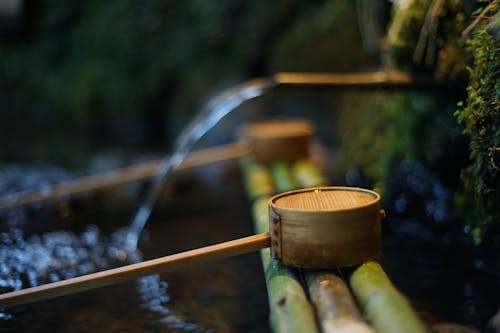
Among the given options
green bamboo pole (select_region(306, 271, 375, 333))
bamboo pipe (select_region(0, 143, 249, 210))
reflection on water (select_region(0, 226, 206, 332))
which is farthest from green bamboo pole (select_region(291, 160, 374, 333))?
bamboo pipe (select_region(0, 143, 249, 210))

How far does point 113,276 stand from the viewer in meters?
3.04

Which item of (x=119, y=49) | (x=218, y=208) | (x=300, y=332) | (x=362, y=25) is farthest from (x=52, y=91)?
(x=300, y=332)

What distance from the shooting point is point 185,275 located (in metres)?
4.53

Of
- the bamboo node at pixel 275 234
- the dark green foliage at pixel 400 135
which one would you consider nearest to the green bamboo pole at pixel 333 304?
the bamboo node at pixel 275 234

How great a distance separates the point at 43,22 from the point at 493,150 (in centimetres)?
1360

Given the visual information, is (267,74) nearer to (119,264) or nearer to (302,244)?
(119,264)

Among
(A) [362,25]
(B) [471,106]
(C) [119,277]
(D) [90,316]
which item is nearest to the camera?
(C) [119,277]

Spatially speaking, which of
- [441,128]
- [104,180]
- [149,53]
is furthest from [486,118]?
[149,53]

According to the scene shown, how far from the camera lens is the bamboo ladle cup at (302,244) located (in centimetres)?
293

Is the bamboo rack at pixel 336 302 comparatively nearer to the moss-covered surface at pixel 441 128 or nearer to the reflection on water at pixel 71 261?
the reflection on water at pixel 71 261

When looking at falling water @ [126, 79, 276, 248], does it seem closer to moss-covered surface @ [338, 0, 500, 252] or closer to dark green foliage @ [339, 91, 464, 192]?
moss-covered surface @ [338, 0, 500, 252]

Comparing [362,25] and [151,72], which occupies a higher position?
[151,72]

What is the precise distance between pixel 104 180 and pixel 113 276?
140 inches

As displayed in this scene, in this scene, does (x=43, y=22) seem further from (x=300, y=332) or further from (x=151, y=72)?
(x=300, y=332)
